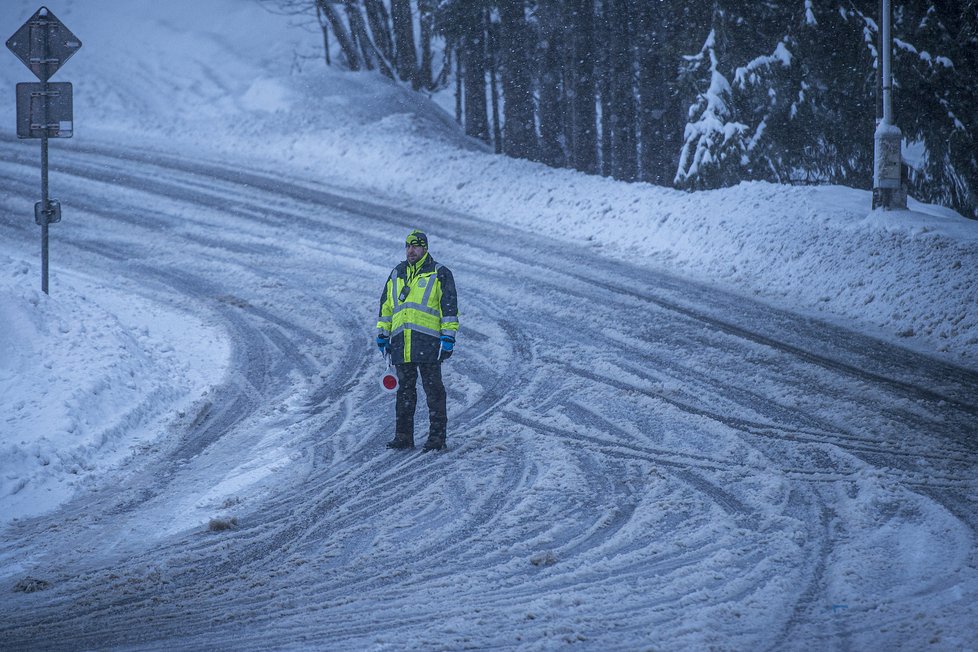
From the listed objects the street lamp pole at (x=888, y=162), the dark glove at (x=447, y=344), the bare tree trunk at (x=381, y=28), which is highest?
the bare tree trunk at (x=381, y=28)

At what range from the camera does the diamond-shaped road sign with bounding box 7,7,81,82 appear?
10.0 metres

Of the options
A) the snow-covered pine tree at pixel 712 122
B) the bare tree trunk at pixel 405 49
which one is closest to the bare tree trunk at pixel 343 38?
the bare tree trunk at pixel 405 49

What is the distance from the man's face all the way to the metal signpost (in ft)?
14.5

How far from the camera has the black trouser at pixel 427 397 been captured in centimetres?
788

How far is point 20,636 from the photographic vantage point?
199 inches

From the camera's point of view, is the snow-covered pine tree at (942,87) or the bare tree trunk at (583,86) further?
the bare tree trunk at (583,86)

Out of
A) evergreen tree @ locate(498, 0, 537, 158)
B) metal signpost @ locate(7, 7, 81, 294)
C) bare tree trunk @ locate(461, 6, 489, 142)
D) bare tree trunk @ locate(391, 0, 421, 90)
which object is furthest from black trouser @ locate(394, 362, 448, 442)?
bare tree trunk @ locate(391, 0, 421, 90)

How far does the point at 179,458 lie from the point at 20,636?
295cm

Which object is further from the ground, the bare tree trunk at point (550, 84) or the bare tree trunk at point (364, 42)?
the bare tree trunk at point (364, 42)

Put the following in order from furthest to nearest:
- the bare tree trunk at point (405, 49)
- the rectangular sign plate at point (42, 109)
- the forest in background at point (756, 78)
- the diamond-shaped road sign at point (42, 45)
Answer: the bare tree trunk at point (405, 49) → the forest in background at point (756, 78) → the rectangular sign plate at point (42, 109) → the diamond-shaped road sign at point (42, 45)

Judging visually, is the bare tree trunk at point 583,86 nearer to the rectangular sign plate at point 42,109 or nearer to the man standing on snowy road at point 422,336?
the rectangular sign plate at point 42,109

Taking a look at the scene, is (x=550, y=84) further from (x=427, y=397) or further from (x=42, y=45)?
(x=427, y=397)

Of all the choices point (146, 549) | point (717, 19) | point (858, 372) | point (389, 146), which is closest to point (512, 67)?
point (389, 146)

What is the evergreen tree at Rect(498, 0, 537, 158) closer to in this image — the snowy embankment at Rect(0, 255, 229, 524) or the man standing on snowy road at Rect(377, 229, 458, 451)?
the snowy embankment at Rect(0, 255, 229, 524)
